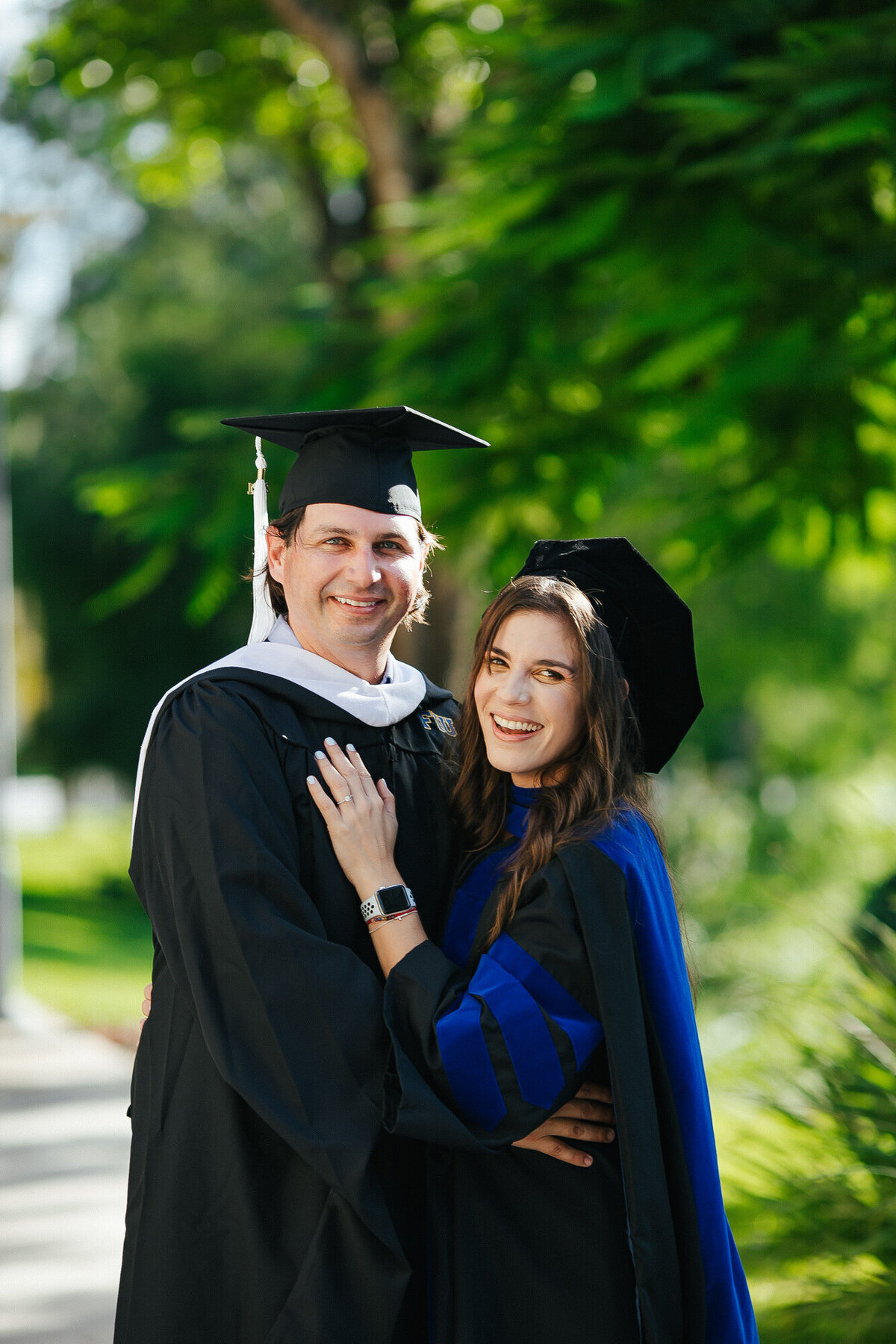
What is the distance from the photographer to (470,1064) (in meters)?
2.10

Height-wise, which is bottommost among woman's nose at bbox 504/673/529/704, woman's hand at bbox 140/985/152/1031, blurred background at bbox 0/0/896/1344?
woman's hand at bbox 140/985/152/1031

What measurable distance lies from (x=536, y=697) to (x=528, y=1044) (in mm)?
618

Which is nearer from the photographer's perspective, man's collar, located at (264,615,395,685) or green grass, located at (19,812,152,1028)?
man's collar, located at (264,615,395,685)

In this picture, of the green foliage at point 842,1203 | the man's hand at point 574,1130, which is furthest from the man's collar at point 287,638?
the green foliage at point 842,1203

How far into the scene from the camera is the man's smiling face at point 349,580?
8.41ft

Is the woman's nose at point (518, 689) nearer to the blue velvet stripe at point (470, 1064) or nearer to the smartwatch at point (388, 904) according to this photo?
the smartwatch at point (388, 904)

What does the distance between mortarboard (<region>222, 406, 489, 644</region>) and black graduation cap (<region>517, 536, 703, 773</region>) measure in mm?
340

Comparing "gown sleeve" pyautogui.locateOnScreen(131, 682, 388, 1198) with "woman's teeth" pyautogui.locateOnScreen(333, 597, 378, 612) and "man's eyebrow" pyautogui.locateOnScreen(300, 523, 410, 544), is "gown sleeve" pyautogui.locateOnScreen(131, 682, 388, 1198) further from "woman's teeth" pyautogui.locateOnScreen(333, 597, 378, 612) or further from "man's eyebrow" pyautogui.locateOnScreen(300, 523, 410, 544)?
"man's eyebrow" pyautogui.locateOnScreen(300, 523, 410, 544)

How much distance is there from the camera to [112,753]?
20375mm

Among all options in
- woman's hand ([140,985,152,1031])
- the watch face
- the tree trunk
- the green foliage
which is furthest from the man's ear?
the tree trunk

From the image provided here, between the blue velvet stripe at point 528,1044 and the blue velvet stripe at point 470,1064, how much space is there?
1.4 inches

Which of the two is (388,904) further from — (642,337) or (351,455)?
(642,337)

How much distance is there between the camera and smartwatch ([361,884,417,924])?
2.27 m

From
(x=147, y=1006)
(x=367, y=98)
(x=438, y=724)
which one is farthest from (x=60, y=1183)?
(x=367, y=98)
